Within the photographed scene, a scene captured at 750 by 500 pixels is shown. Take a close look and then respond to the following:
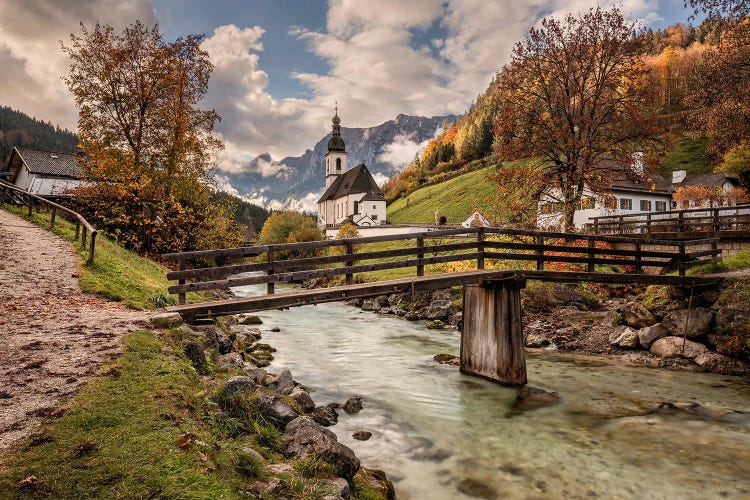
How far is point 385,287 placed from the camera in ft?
37.1

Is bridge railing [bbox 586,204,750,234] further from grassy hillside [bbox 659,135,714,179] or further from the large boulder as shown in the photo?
grassy hillside [bbox 659,135,714,179]

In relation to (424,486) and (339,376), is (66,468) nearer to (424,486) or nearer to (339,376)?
(424,486)

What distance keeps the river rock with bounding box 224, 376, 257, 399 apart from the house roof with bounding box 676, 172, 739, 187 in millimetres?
72490

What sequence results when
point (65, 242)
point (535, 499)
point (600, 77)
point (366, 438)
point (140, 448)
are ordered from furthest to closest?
point (600, 77), point (65, 242), point (366, 438), point (535, 499), point (140, 448)

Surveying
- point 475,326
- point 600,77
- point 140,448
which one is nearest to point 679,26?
point 600,77

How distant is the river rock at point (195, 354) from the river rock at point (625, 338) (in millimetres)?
14389

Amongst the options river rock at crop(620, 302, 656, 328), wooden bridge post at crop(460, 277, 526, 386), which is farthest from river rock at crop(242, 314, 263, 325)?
river rock at crop(620, 302, 656, 328)

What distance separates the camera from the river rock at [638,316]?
1590cm

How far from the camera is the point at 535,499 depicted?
22.6 ft

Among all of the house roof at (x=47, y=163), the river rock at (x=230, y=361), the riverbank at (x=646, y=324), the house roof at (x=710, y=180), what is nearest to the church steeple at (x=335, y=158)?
the house roof at (x=47, y=163)

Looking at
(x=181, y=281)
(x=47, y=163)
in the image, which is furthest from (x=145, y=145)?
(x=47, y=163)

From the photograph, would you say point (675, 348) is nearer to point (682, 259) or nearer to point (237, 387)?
point (682, 259)

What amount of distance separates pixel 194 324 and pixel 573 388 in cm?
1059

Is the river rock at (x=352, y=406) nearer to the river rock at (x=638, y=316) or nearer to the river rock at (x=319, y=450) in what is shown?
the river rock at (x=319, y=450)
